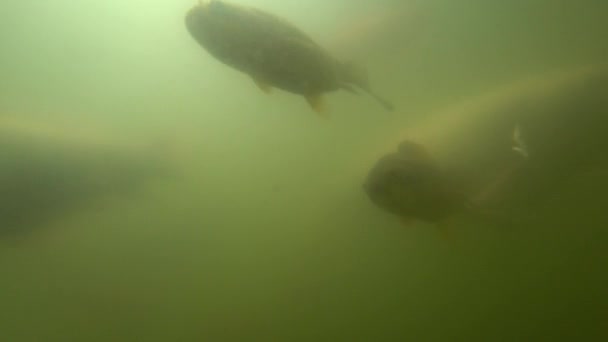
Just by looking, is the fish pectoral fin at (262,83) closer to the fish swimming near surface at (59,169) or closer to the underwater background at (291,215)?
the underwater background at (291,215)

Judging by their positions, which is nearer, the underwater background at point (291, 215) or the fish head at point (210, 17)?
the fish head at point (210, 17)

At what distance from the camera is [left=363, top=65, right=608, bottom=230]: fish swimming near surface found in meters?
0.86

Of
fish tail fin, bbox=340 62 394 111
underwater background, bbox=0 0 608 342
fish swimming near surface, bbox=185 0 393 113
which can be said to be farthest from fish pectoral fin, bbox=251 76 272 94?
underwater background, bbox=0 0 608 342

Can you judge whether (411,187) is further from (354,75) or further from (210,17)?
(210,17)

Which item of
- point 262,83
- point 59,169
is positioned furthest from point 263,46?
point 59,169

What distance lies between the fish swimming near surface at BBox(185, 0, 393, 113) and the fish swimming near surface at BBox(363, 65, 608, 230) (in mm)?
227

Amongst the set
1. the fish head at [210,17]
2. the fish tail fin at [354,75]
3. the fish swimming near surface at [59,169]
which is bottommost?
the fish swimming near surface at [59,169]

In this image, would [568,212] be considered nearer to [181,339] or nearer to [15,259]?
[181,339]

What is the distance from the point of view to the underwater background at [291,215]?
A: 0.93 meters

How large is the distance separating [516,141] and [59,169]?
0.97 meters

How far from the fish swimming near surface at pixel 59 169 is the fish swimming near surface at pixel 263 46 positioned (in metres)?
0.42

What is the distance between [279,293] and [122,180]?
0.44m

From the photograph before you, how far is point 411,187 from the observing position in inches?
29.9

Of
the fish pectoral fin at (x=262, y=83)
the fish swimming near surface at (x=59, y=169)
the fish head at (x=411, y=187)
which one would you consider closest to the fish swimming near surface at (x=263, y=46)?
the fish pectoral fin at (x=262, y=83)
